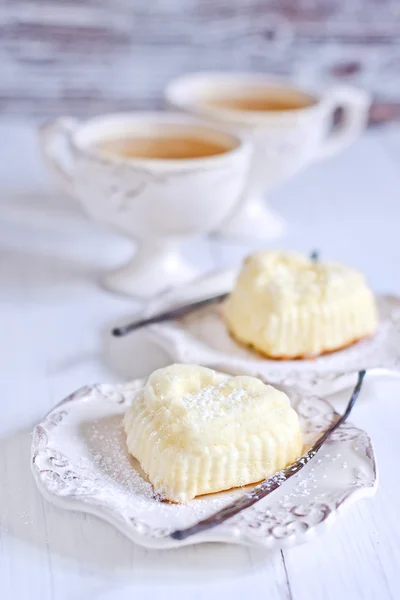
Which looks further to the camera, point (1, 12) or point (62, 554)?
point (1, 12)

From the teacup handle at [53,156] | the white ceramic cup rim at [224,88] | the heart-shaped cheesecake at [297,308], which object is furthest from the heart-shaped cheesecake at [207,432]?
the white ceramic cup rim at [224,88]

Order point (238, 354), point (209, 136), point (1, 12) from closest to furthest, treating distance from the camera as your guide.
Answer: point (238, 354) → point (209, 136) → point (1, 12)

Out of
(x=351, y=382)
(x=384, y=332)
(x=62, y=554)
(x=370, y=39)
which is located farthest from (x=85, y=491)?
(x=370, y=39)

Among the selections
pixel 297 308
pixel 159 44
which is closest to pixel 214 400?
pixel 297 308

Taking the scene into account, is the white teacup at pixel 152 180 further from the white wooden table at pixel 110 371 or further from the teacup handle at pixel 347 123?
the teacup handle at pixel 347 123

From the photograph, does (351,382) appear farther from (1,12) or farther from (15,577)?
(1,12)

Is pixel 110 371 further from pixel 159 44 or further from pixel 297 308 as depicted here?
pixel 159 44
